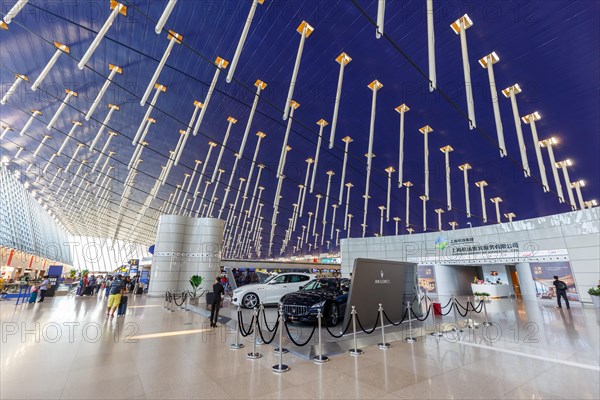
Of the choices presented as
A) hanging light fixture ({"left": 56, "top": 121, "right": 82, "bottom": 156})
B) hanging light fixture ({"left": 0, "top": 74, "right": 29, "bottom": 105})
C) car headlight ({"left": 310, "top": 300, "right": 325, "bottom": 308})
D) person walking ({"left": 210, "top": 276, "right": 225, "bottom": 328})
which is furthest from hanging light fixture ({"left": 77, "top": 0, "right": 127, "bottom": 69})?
car headlight ({"left": 310, "top": 300, "right": 325, "bottom": 308})

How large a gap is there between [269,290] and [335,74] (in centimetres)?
891

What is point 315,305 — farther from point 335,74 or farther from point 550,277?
point 550,277

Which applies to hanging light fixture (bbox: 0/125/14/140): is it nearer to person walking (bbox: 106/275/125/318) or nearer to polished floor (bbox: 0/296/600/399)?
person walking (bbox: 106/275/125/318)

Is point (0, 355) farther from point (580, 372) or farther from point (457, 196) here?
point (457, 196)

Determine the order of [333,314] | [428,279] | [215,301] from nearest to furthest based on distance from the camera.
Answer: [333,314], [215,301], [428,279]

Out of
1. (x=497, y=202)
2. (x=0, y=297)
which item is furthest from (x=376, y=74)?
(x=0, y=297)

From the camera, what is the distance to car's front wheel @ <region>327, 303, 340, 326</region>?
7.40m

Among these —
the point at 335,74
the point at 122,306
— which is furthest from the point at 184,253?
the point at 335,74

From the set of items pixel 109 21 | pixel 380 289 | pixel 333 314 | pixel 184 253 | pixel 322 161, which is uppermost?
pixel 109 21

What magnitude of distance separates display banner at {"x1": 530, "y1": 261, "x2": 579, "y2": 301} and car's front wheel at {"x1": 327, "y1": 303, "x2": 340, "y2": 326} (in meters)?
18.0

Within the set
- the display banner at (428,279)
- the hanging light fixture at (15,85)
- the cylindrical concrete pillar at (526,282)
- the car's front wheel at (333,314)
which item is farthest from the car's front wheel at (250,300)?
the cylindrical concrete pillar at (526,282)

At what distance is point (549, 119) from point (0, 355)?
17.7 meters

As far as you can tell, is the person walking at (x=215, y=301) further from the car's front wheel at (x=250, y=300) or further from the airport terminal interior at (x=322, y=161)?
the car's front wheel at (x=250, y=300)

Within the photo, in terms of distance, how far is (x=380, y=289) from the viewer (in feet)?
23.2
